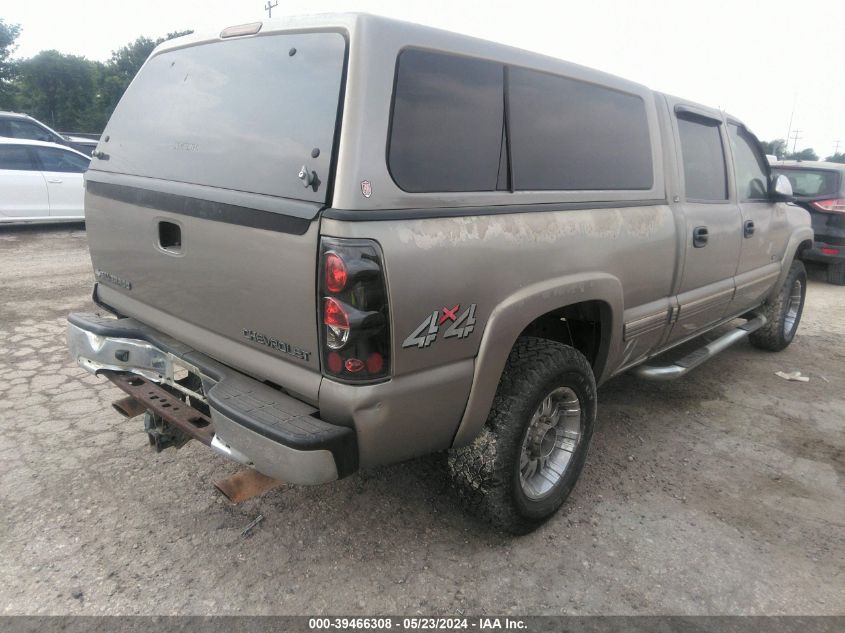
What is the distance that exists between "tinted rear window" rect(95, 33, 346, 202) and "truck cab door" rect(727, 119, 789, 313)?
3.13m

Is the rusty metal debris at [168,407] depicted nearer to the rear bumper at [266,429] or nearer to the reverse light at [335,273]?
the rear bumper at [266,429]

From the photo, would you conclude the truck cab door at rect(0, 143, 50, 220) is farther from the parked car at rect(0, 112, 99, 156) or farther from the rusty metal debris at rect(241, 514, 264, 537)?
the rusty metal debris at rect(241, 514, 264, 537)

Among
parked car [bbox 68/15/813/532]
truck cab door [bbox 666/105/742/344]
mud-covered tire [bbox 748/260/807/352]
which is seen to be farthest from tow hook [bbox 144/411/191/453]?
mud-covered tire [bbox 748/260/807/352]

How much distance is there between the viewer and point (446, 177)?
219 cm

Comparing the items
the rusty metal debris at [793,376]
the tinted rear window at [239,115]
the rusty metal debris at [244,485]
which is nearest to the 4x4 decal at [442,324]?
the tinted rear window at [239,115]

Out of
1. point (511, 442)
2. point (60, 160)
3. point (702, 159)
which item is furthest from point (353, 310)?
point (60, 160)

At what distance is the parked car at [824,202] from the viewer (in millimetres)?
8305

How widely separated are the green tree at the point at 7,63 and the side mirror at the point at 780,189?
1878 inches

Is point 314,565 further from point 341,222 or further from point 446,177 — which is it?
point 446,177

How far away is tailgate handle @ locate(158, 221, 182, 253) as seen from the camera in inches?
97.3

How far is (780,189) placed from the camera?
442 centimetres

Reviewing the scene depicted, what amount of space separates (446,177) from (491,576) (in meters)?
1.58

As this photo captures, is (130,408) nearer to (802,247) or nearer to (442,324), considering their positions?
(442,324)

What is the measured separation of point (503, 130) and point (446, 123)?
322 millimetres
